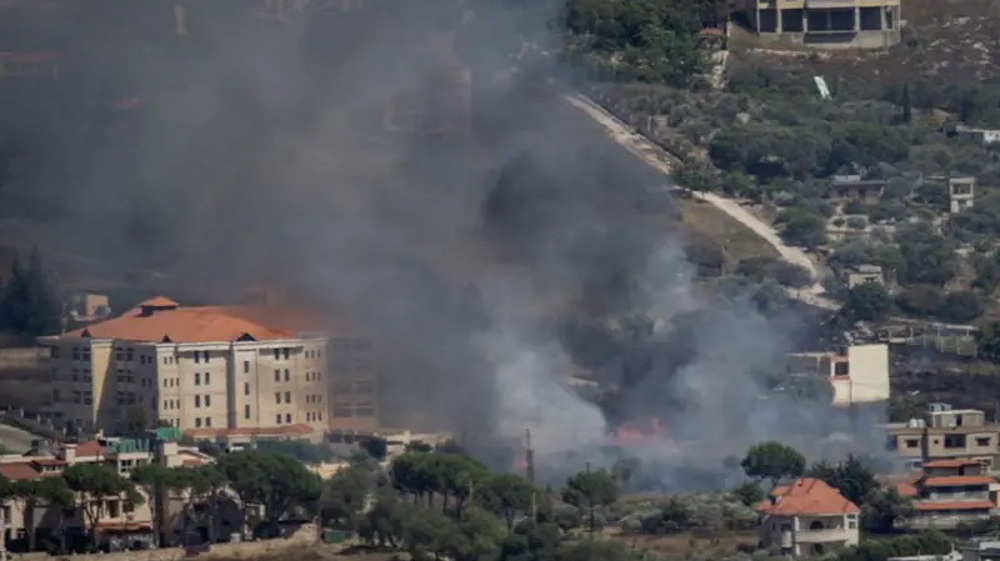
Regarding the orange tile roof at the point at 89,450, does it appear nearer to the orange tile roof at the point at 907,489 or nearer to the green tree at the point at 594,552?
the green tree at the point at 594,552

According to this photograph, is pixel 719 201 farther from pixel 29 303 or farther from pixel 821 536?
pixel 821 536

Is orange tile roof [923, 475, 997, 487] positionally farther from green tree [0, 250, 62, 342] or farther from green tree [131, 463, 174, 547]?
Answer: green tree [0, 250, 62, 342]

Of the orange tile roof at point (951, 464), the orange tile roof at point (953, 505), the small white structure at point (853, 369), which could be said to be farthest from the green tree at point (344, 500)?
the small white structure at point (853, 369)

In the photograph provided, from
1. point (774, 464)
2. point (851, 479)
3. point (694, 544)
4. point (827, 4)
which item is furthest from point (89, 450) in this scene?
point (827, 4)

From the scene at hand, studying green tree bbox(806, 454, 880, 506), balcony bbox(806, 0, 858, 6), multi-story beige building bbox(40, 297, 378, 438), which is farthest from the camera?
balcony bbox(806, 0, 858, 6)

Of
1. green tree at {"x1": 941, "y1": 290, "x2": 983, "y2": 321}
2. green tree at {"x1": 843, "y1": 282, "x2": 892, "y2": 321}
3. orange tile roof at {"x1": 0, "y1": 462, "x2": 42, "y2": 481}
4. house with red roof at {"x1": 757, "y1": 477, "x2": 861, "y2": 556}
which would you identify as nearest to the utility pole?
house with red roof at {"x1": 757, "y1": 477, "x2": 861, "y2": 556}

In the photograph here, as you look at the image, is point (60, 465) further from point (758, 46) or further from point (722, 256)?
point (758, 46)
